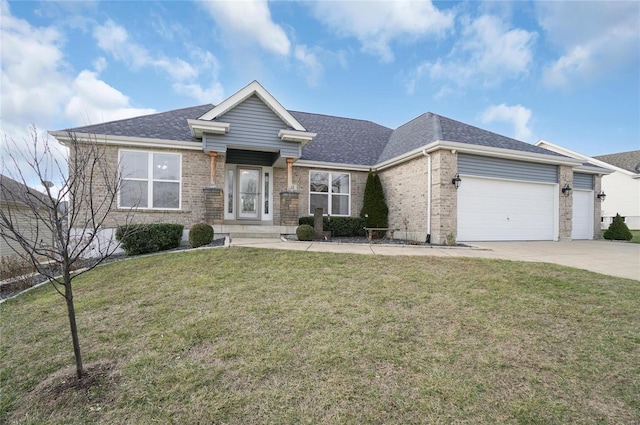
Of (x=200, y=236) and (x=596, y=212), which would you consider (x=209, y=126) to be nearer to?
(x=200, y=236)

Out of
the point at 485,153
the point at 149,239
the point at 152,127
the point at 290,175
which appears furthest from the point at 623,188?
the point at 152,127

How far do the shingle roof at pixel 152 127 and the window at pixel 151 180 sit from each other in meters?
0.73

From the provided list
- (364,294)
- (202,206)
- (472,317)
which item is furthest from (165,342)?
(202,206)

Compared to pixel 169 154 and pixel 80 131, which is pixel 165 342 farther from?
pixel 80 131

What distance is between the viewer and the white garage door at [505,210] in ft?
35.6

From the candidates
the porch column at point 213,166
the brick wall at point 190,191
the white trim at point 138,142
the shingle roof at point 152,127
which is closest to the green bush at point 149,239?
the brick wall at point 190,191

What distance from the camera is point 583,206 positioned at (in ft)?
46.6

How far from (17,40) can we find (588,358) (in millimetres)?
12577

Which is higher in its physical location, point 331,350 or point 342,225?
point 342,225

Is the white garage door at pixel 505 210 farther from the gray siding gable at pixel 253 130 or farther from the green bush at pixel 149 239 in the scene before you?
the green bush at pixel 149 239

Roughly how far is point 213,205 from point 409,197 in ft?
25.0

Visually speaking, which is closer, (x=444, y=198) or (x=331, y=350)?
(x=331, y=350)

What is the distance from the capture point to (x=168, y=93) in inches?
535

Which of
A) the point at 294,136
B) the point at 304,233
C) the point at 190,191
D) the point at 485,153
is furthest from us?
the point at 190,191
